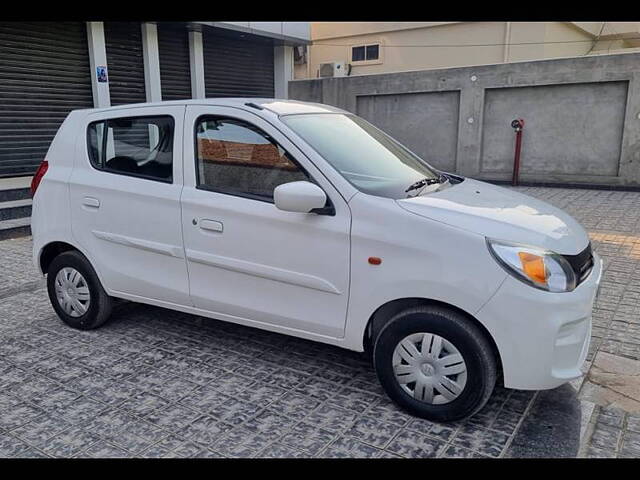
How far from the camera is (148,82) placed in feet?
37.6

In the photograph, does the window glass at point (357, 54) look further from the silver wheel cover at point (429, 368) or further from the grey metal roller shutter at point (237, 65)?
the silver wheel cover at point (429, 368)

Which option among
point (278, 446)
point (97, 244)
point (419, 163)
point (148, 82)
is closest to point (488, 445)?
point (278, 446)

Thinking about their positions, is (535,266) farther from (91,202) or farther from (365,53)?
(365,53)

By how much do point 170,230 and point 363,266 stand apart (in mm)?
1422

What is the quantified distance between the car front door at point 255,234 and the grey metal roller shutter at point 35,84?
7.41 m

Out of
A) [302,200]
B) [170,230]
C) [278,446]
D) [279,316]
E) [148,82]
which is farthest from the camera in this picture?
[148,82]

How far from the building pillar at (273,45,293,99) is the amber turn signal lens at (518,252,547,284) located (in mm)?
13071

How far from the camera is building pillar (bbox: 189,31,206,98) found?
12227mm

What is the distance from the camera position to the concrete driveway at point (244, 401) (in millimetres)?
2680

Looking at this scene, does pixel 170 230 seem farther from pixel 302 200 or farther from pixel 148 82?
pixel 148 82

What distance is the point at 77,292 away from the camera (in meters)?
4.09

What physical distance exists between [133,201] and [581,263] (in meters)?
2.88

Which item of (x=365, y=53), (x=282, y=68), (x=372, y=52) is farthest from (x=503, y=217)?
(x=365, y=53)
